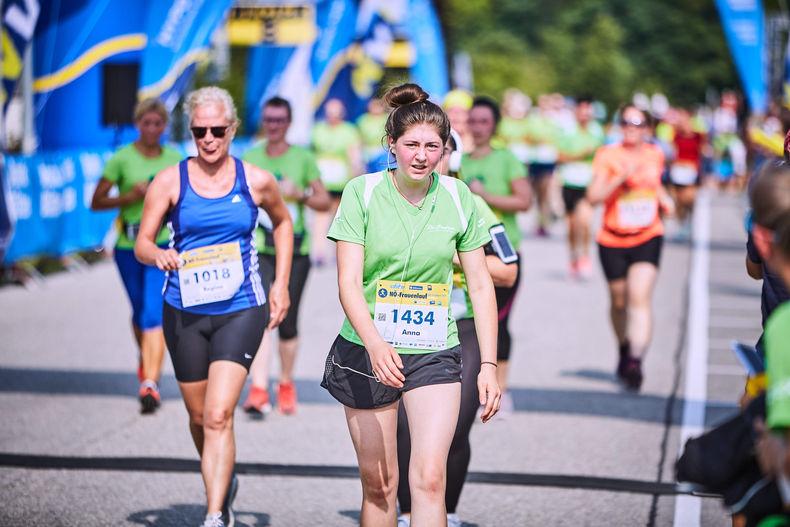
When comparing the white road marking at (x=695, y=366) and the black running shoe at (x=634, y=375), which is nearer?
the white road marking at (x=695, y=366)

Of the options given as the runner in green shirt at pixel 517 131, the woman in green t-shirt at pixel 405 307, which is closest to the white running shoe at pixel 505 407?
the woman in green t-shirt at pixel 405 307

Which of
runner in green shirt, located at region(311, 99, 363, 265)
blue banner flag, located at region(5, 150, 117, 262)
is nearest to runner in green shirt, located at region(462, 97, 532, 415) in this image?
blue banner flag, located at region(5, 150, 117, 262)

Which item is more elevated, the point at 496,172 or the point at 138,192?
the point at 496,172

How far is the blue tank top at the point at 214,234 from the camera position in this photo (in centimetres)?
509

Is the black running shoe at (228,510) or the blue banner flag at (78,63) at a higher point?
the blue banner flag at (78,63)

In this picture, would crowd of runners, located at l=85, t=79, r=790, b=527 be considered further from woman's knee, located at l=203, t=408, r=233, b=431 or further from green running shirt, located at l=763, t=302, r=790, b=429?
green running shirt, located at l=763, t=302, r=790, b=429

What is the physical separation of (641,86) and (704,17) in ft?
36.6

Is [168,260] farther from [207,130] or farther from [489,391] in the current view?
[489,391]

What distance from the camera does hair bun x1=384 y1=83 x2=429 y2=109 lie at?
4.34 m

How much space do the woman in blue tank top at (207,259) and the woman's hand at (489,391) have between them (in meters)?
1.34

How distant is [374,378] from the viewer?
4066 mm

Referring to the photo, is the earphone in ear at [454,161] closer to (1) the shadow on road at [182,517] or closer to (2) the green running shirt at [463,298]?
(2) the green running shirt at [463,298]

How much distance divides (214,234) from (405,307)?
1424 millimetres

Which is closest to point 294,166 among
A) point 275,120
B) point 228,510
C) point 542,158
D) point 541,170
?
point 275,120
